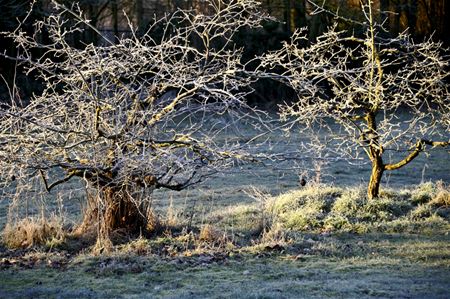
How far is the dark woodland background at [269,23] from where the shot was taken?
23.8 metres

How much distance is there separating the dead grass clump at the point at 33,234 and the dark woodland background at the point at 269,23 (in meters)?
15.4

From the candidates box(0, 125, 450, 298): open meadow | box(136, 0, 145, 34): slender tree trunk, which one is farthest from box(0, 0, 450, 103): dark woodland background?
box(0, 125, 450, 298): open meadow

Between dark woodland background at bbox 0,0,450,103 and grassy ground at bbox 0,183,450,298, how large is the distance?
1479 centimetres

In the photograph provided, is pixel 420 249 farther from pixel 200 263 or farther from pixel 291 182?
pixel 291 182

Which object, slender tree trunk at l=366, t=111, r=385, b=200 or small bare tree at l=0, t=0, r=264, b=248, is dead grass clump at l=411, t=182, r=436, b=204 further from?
small bare tree at l=0, t=0, r=264, b=248

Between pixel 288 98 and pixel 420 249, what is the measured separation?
→ 18.0 metres

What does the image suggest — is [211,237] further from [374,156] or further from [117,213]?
[374,156]

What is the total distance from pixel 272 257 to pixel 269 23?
1883 centimetres


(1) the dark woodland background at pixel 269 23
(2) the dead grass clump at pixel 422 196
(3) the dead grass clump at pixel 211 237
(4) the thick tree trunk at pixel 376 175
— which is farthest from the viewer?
(1) the dark woodland background at pixel 269 23

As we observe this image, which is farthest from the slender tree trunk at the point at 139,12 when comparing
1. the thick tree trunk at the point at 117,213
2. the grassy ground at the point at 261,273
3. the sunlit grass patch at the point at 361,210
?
the grassy ground at the point at 261,273

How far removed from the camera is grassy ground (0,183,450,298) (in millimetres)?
6039

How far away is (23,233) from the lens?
8.20 metres

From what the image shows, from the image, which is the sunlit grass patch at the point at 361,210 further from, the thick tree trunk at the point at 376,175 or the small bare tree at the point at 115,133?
the small bare tree at the point at 115,133

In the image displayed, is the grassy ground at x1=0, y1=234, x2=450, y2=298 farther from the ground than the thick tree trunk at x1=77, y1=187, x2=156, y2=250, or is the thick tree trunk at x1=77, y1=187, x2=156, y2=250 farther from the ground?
the thick tree trunk at x1=77, y1=187, x2=156, y2=250
